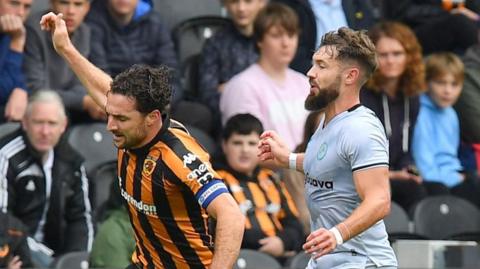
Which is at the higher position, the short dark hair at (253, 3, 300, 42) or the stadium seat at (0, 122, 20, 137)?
the short dark hair at (253, 3, 300, 42)

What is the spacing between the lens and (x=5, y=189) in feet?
33.1

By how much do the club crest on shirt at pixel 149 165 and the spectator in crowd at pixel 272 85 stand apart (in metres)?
3.93

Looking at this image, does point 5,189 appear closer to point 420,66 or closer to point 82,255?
point 82,255

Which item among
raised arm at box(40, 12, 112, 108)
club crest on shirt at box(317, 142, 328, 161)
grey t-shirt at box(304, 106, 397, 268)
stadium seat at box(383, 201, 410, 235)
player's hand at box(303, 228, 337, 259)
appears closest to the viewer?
player's hand at box(303, 228, 337, 259)

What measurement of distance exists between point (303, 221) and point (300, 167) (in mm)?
3323

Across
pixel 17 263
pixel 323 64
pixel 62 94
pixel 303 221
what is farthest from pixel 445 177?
pixel 323 64

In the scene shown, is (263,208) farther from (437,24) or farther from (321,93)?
(321,93)

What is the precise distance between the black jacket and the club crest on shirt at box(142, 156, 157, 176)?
2.81 meters

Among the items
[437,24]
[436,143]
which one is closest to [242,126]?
[436,143]

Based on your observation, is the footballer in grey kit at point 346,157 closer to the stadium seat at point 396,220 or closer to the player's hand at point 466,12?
the stadium seat at point 396,220

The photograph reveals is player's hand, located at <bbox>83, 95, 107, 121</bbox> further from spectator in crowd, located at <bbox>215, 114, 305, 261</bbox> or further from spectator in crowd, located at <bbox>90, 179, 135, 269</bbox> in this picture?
spectator in crowd, located at <bbox>90, 179, 135, 269</bbox>

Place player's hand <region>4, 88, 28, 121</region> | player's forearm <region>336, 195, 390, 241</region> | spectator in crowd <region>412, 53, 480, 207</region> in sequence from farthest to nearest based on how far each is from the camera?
spectator in crowd <region>412, 53, 480, 207</region>
player's hand <region>4, 88, 28, 121</region>
player's forearm <region>336, 195, 390, 241</region>

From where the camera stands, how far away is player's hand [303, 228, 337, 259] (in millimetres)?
6650

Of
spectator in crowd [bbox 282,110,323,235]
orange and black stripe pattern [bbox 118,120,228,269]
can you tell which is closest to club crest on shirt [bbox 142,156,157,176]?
orange and black stripe pattern [bbox 118,120,228,269]
